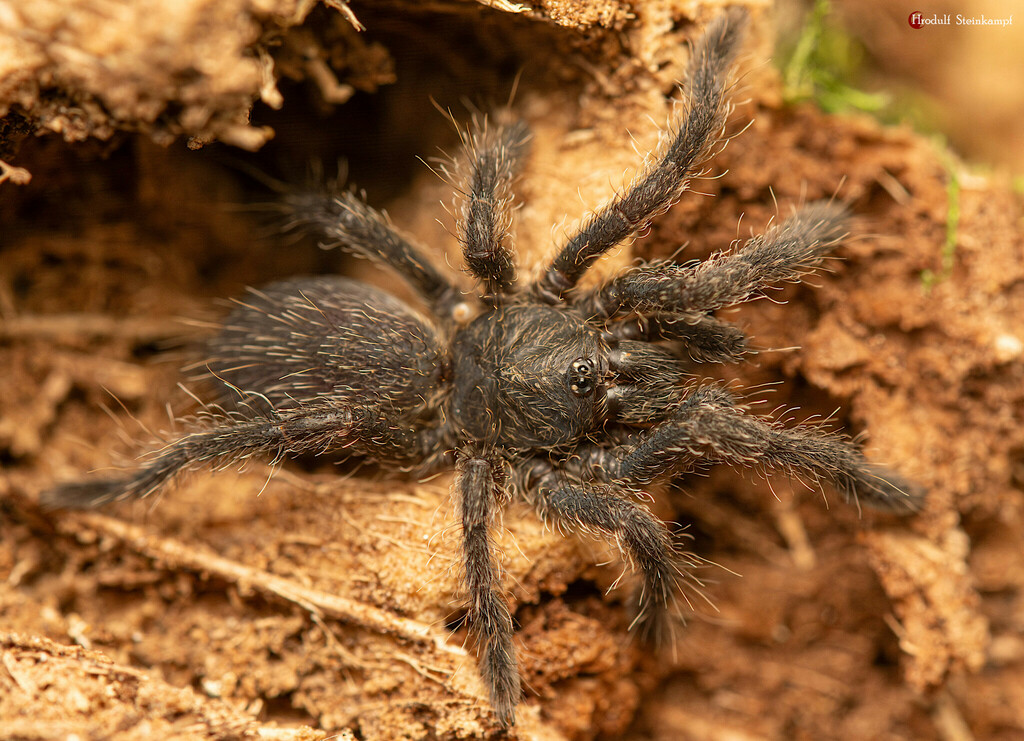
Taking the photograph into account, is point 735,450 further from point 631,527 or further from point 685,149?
point 685,149

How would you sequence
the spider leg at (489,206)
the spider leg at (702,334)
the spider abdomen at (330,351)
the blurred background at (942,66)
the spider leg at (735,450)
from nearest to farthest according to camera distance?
the spider leg at (735,450), the spider leg at (702,334), the spider leg at (489,206), the spider abdomen at (330,351), the blurred background at (942,66)

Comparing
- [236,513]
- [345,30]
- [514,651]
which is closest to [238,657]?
[236,513]

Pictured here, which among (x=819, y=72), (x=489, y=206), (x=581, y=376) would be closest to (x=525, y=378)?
(x=581, y=376)

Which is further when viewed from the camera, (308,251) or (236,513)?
(308,251)

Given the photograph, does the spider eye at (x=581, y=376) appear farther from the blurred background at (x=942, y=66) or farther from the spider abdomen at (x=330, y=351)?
the blurred background at (x=942, y=66)

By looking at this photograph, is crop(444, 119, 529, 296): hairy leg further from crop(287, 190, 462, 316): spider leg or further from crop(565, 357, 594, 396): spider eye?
crop(565, 357, 594, 396): spider eye

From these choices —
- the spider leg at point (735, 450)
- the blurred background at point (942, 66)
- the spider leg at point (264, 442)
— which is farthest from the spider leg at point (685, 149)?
the blurred background at point (942, 66)

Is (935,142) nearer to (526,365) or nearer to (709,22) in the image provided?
(709,22)
